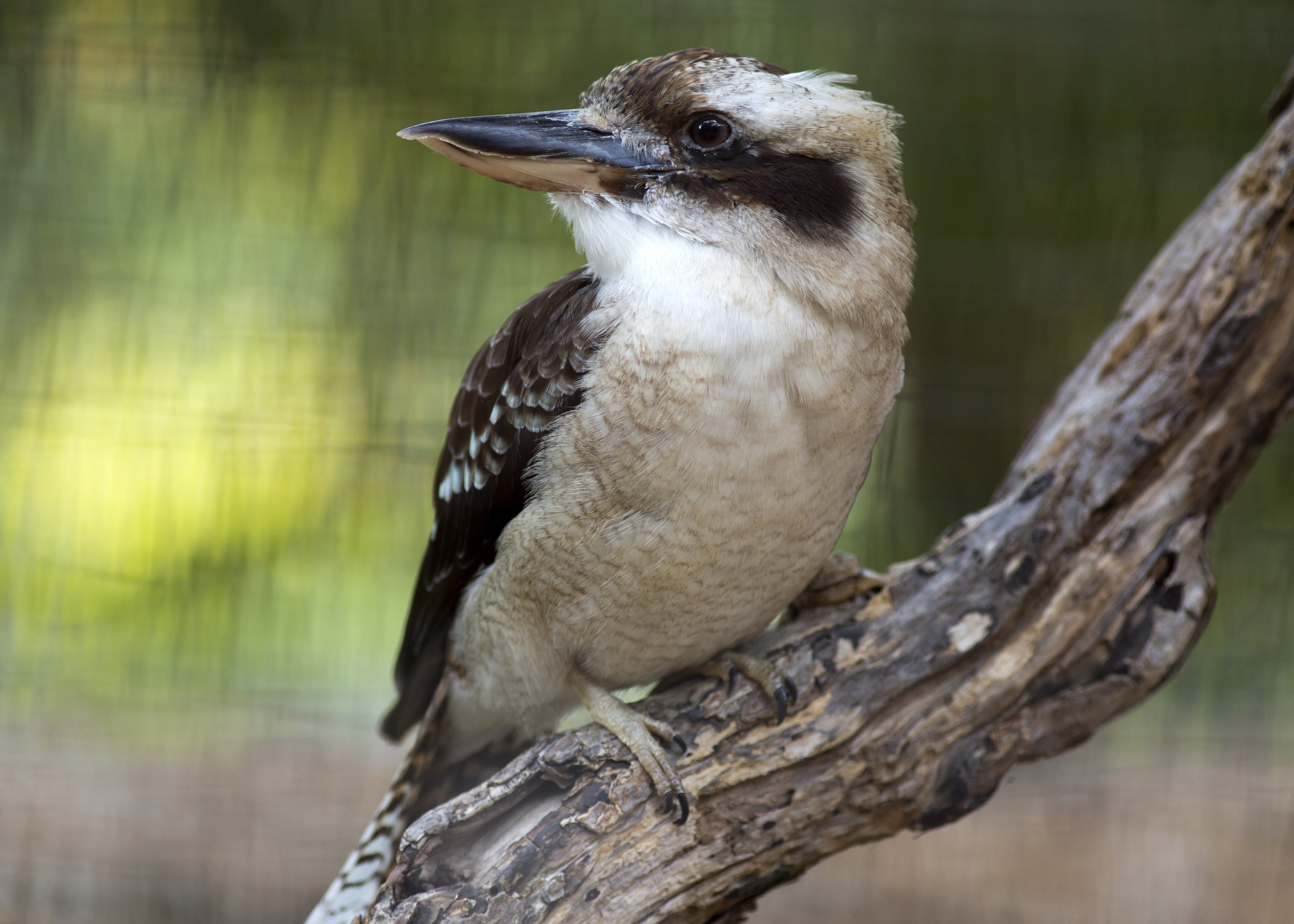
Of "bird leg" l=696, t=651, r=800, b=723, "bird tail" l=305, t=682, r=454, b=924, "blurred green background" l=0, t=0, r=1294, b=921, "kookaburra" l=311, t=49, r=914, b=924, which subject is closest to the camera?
"kookaburra" l=311, t=49, r=914, b=924

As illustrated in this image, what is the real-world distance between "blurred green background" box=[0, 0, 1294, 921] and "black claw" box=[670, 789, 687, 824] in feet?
3.84

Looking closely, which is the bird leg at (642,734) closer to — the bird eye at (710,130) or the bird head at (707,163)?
the bird head at (707,163)

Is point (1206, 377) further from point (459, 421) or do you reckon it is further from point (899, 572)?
point (459, 421)

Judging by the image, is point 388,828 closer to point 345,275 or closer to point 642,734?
point 642,734

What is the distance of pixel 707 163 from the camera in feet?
3.38

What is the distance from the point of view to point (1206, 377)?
4.41 ft

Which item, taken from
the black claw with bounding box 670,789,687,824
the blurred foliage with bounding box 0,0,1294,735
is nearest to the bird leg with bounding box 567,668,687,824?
A: the black claw with bounding box 670,789,687,824

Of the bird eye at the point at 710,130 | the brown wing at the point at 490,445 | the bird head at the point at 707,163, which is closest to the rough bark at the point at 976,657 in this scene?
the brown wing at the point at 490,445

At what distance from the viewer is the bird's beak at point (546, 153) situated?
3.41 feet

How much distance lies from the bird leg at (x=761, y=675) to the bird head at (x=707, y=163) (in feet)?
1.48

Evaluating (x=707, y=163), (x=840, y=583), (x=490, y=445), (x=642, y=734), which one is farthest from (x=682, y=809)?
(x=707, y=163)

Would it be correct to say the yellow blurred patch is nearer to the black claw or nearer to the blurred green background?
the blurred green background

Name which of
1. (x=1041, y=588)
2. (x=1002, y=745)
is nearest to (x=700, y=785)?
(x=1002, y=745)

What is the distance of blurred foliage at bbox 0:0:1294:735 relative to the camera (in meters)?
2.20
